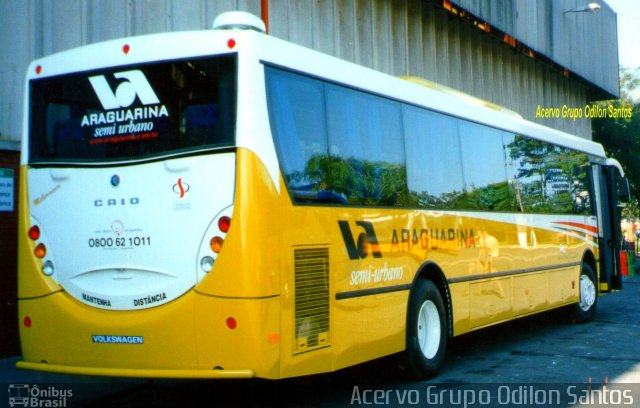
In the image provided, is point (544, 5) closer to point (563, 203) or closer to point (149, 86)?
point (563, 203)

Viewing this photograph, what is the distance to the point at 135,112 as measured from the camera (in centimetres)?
699

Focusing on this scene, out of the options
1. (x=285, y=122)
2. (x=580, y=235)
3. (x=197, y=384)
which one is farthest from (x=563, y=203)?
(x=285, y=122)

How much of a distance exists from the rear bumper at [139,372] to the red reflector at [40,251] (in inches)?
36.0

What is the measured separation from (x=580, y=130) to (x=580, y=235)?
17.7 m

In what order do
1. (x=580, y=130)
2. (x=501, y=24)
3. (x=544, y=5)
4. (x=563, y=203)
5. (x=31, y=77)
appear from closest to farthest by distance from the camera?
(x=31, y=77), (x=563, y=203), (x=501, y=24), (x=544, y=5), (x=580, y=130)

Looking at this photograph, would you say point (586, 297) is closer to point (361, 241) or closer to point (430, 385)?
point (430, 385)

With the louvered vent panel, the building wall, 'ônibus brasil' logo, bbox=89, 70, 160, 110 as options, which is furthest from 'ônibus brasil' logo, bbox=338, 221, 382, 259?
the building wall

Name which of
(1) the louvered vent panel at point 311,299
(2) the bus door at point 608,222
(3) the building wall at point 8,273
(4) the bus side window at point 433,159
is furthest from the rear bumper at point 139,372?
(2) the bus door at point 608,222

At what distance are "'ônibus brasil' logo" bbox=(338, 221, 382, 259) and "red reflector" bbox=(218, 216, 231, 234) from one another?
Result: 4.58ft

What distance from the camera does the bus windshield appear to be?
6.73m

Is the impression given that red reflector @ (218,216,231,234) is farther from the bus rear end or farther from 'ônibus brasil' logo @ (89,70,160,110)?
'ônibus brasil' logo @ (89,70,160,110)

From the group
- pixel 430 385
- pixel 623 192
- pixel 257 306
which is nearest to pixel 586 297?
pixel 623 192

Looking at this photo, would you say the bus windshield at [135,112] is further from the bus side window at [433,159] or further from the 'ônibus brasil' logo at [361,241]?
the bus side window at [433,159]

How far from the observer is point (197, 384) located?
941cm
